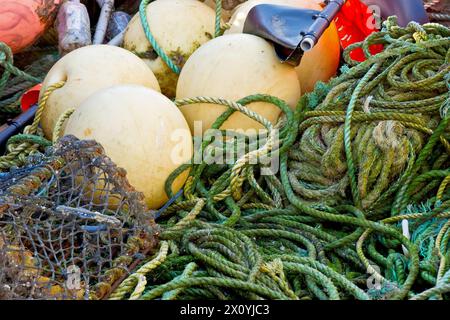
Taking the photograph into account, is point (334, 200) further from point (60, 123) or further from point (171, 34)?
point (171, 34)

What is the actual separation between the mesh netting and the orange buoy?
141 centimetres

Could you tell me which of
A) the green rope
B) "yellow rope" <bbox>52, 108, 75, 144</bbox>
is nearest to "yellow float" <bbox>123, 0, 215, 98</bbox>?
the green rope

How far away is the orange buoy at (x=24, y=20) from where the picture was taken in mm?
4145

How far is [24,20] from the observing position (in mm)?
4227

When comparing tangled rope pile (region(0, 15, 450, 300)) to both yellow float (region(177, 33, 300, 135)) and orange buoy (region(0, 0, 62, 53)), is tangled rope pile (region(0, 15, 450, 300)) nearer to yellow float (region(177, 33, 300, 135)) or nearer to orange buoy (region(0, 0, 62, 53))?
yellow float (region(177, 33, 300, 135))

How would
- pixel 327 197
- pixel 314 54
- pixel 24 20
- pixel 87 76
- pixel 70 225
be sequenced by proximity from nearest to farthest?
pixel 70 225
pixel 327 197
pixel 87 76
pixel 314 54
pixel 24 20

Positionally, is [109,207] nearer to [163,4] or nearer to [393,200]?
[393,200]

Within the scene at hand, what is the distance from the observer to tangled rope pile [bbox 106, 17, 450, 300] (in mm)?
2604

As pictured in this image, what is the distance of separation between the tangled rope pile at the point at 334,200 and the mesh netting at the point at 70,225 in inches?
4.1

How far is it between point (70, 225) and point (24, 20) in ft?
5.91

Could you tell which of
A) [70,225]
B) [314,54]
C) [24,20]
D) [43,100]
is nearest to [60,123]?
[43,100]

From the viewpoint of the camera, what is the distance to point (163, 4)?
410cm

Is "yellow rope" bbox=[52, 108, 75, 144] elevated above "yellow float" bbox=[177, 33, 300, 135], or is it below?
below

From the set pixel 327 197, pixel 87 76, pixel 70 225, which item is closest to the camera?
pixel 70 225
